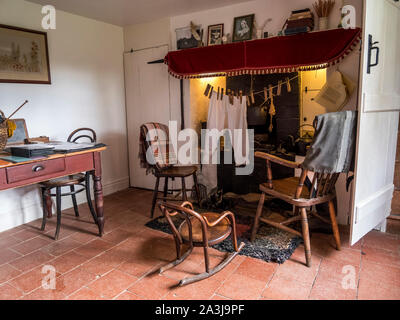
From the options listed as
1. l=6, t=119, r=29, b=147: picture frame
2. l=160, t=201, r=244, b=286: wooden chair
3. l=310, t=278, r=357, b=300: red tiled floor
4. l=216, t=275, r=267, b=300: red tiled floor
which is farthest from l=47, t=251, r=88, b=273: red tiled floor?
l=310, t=278, r=357, b=300: red tiled floor

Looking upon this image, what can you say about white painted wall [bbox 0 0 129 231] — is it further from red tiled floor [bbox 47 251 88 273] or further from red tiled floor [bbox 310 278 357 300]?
red tiled floor [bbox 310 278 357 300]

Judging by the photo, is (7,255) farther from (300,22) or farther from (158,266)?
(300,22)

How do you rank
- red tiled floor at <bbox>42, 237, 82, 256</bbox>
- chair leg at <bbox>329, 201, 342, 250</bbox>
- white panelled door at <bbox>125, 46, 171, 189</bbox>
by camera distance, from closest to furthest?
chair leg at <bbox>329, 201, 342, 250</bbox>, red tiled floor at <bbox>42, 237, 82, 256</bbox>, white panelled door at <bbox>125, 46, 171, 189</bbox>

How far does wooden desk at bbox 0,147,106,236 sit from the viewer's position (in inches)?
83.1

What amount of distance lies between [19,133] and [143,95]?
165 centimetres

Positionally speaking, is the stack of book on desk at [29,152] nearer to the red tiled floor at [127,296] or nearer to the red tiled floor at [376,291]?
the red tiled floor at [127,296]

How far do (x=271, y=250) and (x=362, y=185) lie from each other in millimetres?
872

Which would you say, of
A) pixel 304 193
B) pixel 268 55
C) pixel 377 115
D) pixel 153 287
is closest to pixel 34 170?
pixel 153 287

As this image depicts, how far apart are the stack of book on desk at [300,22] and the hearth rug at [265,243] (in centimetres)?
189

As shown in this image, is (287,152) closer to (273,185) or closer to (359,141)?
(273,185)

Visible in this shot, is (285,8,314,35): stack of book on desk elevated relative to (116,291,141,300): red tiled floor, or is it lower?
elevated

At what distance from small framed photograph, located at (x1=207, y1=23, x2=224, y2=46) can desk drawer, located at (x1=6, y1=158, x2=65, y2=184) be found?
2114mm

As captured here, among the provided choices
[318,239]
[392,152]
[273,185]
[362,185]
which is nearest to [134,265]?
[273,185]

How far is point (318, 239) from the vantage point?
2.72 meters
